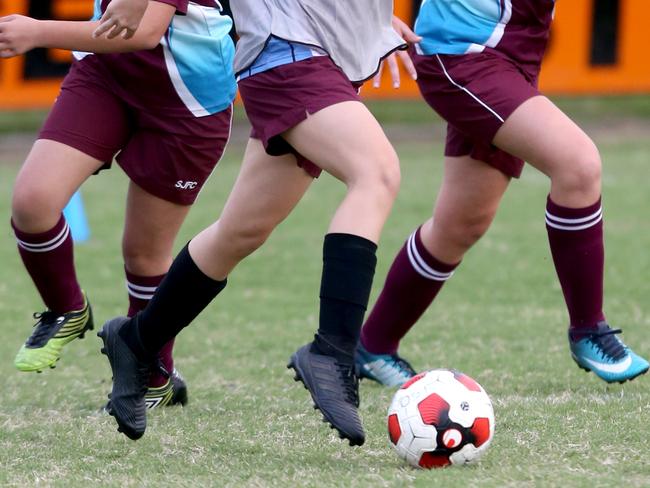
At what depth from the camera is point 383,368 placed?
196 inches

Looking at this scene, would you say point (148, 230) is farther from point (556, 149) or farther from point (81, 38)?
point (556, 149)

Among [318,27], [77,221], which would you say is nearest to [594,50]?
[77,221]

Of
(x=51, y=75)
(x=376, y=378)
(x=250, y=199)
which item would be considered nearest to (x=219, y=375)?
(x=376, y=378)

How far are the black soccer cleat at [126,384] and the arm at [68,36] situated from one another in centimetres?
87

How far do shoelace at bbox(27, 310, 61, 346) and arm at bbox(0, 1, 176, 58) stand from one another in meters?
1.20

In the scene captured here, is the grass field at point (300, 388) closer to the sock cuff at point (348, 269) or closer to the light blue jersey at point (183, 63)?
the sock cuff at point (348, 269)

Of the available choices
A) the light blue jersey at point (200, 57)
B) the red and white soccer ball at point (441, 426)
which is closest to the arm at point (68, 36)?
the light blue jersey at point (200, 57)

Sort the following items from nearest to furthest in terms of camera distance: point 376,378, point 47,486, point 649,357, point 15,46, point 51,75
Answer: point 47,486, point 15,46, point 376,378, point 649,357, point 51,75

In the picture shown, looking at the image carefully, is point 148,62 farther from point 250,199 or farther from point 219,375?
point 219,375

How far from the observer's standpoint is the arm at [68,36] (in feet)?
12.2

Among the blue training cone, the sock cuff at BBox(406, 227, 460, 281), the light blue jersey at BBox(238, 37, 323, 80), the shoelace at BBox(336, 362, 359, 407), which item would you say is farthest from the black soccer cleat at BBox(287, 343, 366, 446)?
the blue training cone

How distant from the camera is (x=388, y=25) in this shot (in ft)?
12.9

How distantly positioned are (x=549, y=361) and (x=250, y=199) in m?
2.07

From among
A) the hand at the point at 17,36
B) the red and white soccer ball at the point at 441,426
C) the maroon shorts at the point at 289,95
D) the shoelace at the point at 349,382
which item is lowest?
the red and white soccer ball at the point at 441,426
